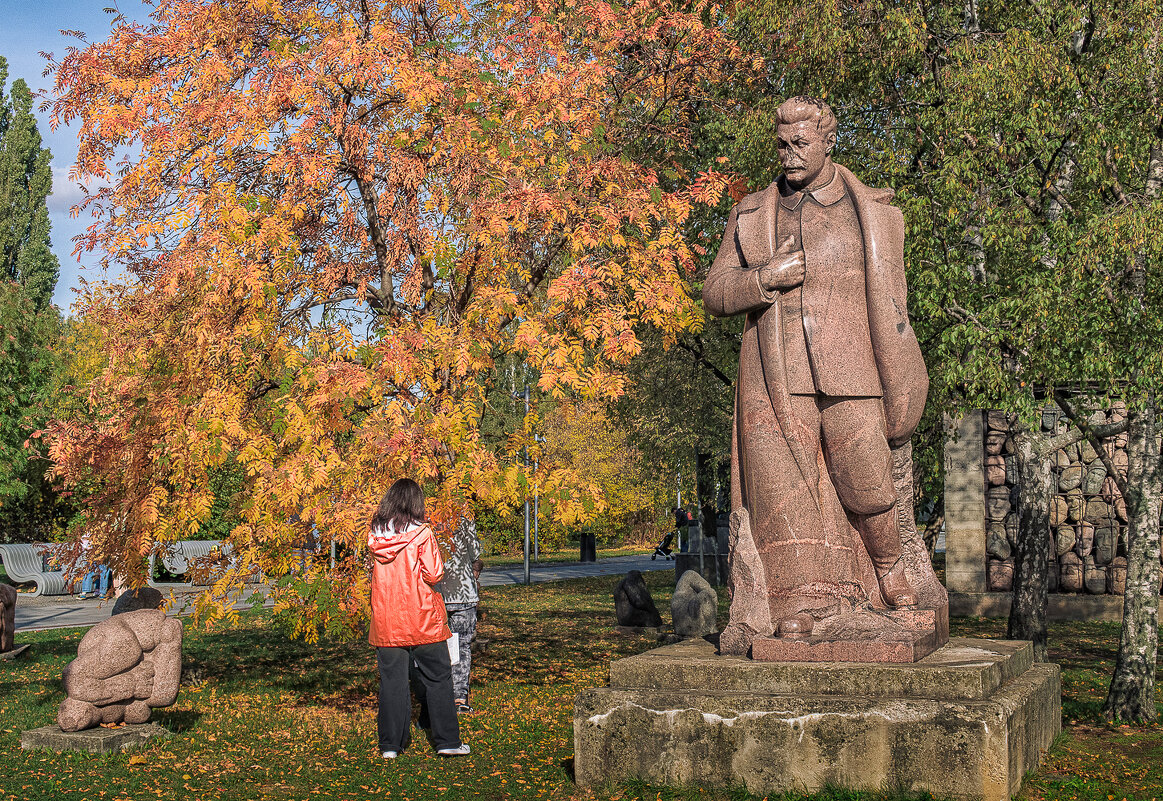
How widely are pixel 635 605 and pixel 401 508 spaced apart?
9.02 meters

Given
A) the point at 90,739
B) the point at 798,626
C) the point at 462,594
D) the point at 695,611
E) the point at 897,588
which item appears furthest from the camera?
the point at 695,611

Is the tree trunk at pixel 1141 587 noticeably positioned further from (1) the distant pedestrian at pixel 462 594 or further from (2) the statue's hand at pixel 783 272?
(1) the distant pedestrian at pixel 462 594

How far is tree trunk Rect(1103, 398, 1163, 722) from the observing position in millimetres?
8398

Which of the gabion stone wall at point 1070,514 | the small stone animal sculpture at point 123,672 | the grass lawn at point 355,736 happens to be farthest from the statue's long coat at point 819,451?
the gabion stone wall at point 1070,514

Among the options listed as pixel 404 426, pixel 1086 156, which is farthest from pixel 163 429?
pixel 1086 156

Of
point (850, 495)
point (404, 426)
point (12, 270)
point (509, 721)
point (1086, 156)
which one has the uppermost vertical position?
point (12, 270)

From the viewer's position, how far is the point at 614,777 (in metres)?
5.41

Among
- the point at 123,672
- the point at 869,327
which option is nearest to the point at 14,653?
the point at 123,672

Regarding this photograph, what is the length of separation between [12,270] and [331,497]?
35.4 metres

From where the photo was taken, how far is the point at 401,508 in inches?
279

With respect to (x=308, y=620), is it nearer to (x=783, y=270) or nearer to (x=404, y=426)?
(x=404, y=426)

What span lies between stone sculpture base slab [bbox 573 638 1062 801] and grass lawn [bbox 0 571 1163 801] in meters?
0.13

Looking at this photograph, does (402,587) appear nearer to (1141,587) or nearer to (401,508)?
(401,508)

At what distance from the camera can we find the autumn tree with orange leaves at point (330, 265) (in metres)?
7.70
